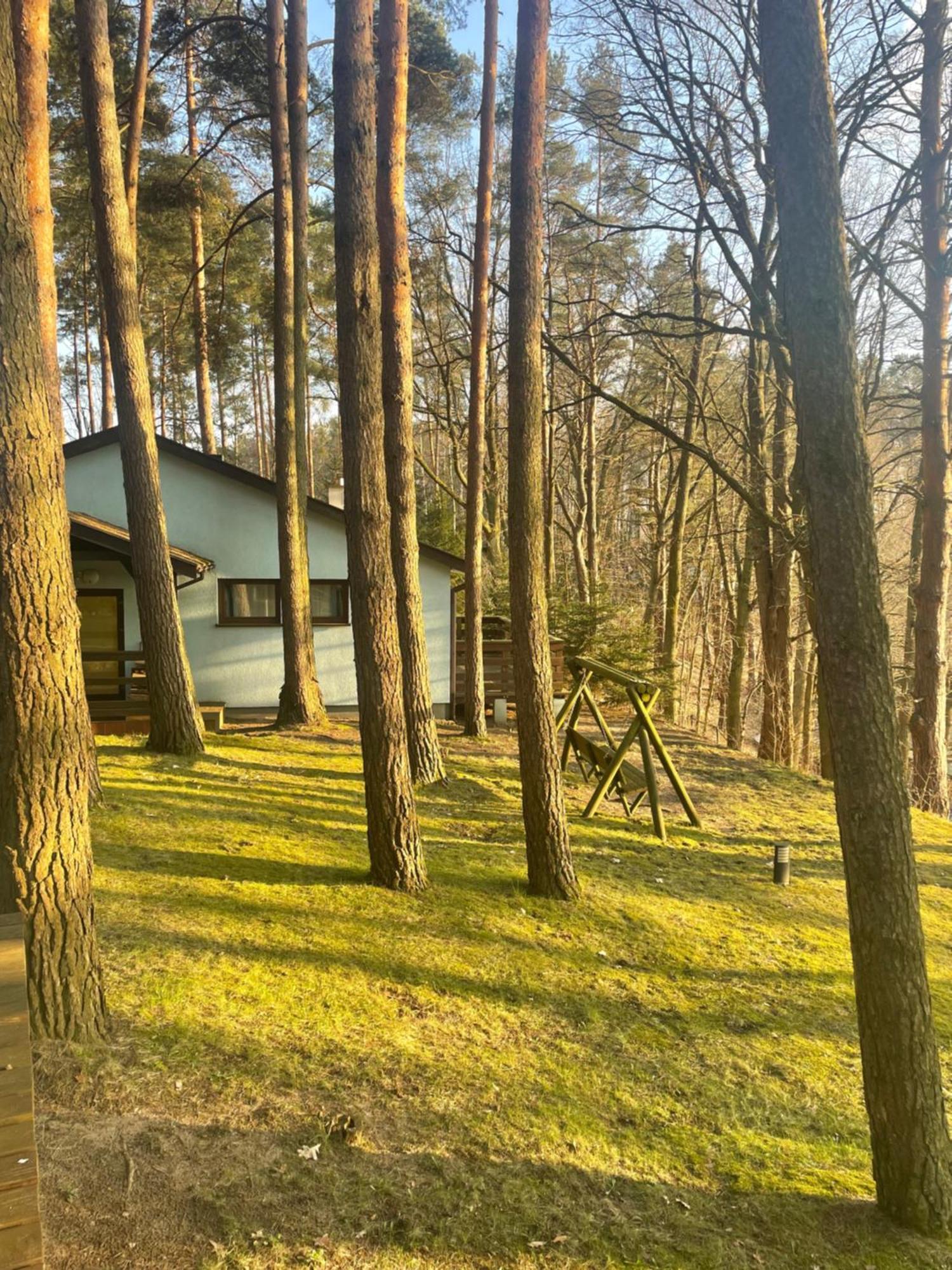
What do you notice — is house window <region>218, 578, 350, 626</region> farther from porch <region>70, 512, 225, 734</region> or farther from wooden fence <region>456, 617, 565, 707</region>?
wooden fence <region>456, 617, 565, 707</region>

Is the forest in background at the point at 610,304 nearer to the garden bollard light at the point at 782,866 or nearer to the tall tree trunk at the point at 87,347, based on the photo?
the tall tree trunk at the point at 87,347

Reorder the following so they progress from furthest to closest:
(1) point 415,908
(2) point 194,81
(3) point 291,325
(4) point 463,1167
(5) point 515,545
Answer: (2) point 194,81 → (3) point 291,325 → (5) point 515,545 → (1) point 415,908 → (4) point 463,1167

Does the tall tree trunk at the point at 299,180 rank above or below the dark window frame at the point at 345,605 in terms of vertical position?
above

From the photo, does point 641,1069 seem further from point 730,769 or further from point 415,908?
point 730,769

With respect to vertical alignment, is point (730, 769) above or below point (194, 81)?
below

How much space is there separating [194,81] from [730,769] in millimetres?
16489

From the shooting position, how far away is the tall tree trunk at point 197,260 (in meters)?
16.1

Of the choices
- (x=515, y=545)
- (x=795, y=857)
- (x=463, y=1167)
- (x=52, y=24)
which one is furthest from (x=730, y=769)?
(x=52, y=24)

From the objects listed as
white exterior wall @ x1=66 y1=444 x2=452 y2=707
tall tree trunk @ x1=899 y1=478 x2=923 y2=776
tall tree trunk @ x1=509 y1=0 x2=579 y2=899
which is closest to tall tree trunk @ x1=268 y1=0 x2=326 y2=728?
white exterior wall @ x1=66 y1=444 x2=452 y2=707

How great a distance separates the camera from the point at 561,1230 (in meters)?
3.23

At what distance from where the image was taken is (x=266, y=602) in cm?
1588

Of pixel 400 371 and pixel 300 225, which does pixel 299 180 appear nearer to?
pixel 300 225

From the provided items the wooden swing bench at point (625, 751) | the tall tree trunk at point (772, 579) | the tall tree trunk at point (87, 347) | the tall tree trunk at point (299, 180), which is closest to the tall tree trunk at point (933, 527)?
the tall tree trunk at point (772, 579)

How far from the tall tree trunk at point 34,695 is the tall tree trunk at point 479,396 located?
9.52 metres
